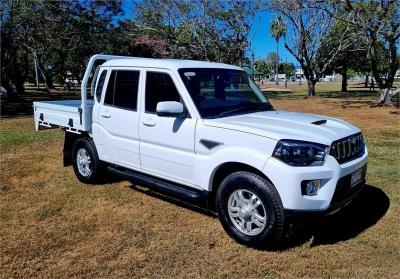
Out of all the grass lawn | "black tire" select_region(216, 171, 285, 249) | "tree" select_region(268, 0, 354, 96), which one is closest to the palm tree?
"tree" select_region(268, 0, 354, 96)

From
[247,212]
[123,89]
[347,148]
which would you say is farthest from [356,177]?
[123,89]

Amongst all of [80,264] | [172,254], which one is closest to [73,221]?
[80,264]

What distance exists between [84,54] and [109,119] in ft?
112

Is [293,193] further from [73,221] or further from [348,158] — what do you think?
[73,221]

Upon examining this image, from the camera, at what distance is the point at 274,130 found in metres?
4.18

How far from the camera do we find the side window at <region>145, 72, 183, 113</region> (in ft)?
16.5

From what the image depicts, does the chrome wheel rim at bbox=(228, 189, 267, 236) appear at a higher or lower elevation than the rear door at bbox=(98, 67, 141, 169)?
lower

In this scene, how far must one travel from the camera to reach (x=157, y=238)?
15.1 ft

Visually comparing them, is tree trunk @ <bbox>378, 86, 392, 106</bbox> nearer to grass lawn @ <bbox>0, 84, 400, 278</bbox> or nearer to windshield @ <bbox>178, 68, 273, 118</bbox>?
grass lawn @ <bbox>0, 84, 400, 278</bbox>

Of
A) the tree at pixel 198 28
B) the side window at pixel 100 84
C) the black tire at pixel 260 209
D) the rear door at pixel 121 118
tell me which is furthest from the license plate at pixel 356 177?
the tree at pixel 198 28

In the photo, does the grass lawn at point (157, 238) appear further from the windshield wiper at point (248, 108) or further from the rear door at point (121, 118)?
the windshield wiper at point (248, 108)

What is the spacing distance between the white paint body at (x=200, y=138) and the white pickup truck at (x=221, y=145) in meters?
0.01

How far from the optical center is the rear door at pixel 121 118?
543 cm

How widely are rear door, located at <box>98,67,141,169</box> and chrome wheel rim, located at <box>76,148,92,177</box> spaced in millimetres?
603
